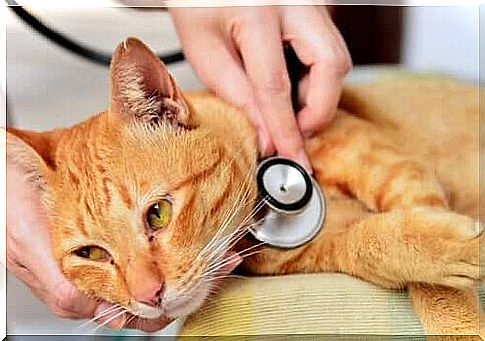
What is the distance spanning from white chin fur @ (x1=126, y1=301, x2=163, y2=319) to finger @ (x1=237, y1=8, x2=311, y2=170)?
0.18 m

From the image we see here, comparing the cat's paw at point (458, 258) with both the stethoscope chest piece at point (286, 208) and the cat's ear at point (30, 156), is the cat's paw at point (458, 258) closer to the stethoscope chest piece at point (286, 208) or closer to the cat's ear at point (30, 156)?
the stethoscope chest piece at point (286, 208)

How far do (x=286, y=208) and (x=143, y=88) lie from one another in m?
0.16

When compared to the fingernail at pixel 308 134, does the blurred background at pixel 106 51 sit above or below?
above

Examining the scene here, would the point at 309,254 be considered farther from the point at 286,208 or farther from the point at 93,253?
the point at 93,253

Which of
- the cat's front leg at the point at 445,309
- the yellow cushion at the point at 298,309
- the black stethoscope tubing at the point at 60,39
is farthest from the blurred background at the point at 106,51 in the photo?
the cat's front leg at the point at 445,309

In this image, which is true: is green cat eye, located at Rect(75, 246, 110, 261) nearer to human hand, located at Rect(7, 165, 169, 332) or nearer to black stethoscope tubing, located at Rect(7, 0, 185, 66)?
human hand, located at Rect(7, 165, 169, 332)

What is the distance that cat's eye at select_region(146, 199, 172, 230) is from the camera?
0.66 metres

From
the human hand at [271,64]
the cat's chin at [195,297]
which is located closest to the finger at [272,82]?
the human hand at [271,64]

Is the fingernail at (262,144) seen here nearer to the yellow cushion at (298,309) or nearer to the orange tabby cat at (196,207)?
the orange tabby cat at (196,207)

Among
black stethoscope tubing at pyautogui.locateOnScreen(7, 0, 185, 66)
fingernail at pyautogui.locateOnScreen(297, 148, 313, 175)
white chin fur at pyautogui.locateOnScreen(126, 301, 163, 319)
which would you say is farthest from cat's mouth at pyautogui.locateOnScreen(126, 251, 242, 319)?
black stethoscope tubing at pyautogui.locateOnScreen(7, 0, 185, 66)

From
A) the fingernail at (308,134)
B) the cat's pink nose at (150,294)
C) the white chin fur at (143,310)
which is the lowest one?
the white chin fur at (143,310)

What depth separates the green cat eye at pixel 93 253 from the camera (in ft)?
2.19

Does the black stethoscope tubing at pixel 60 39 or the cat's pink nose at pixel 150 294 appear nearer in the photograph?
the cat's pink nose at pixel 150 294

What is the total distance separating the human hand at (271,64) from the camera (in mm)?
713
